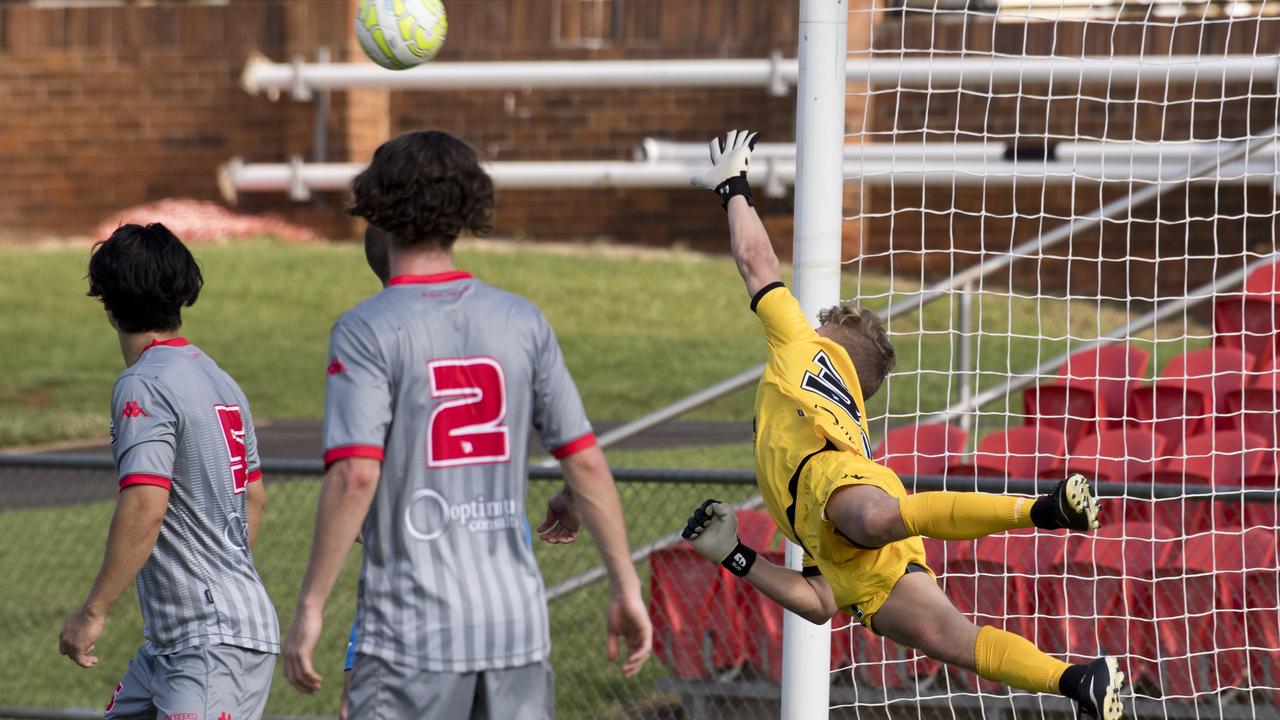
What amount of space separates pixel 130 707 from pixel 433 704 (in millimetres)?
1118

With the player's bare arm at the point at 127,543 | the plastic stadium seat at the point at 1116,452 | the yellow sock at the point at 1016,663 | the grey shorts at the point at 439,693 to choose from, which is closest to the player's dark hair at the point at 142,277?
the player's bare arm at the point at 127,543

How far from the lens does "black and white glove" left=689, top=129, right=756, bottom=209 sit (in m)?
5.05

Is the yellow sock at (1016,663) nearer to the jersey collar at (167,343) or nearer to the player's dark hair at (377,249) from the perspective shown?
the player's dark hair at (377,249)

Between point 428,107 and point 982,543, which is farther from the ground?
point 428,107

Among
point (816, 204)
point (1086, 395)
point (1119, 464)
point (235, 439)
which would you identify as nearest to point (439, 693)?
point (235, 439)

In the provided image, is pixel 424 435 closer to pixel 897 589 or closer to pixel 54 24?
pixel 897 589

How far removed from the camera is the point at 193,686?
12.8 ft

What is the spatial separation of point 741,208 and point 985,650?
62.0 inches

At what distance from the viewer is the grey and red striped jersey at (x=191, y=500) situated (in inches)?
153

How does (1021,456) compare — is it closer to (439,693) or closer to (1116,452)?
(1116,452)

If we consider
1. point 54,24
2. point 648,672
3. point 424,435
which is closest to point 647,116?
point 54,24

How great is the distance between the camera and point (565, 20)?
21.0 m

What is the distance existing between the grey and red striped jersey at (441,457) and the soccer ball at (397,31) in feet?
7.63

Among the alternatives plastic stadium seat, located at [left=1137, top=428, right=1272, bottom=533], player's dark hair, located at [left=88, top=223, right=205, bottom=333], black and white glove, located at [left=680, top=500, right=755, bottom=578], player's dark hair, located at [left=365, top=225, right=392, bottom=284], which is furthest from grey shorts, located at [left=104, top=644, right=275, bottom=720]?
plastic stadium seat, located at [left=1137, top=428, right=1272, bottom=533]
